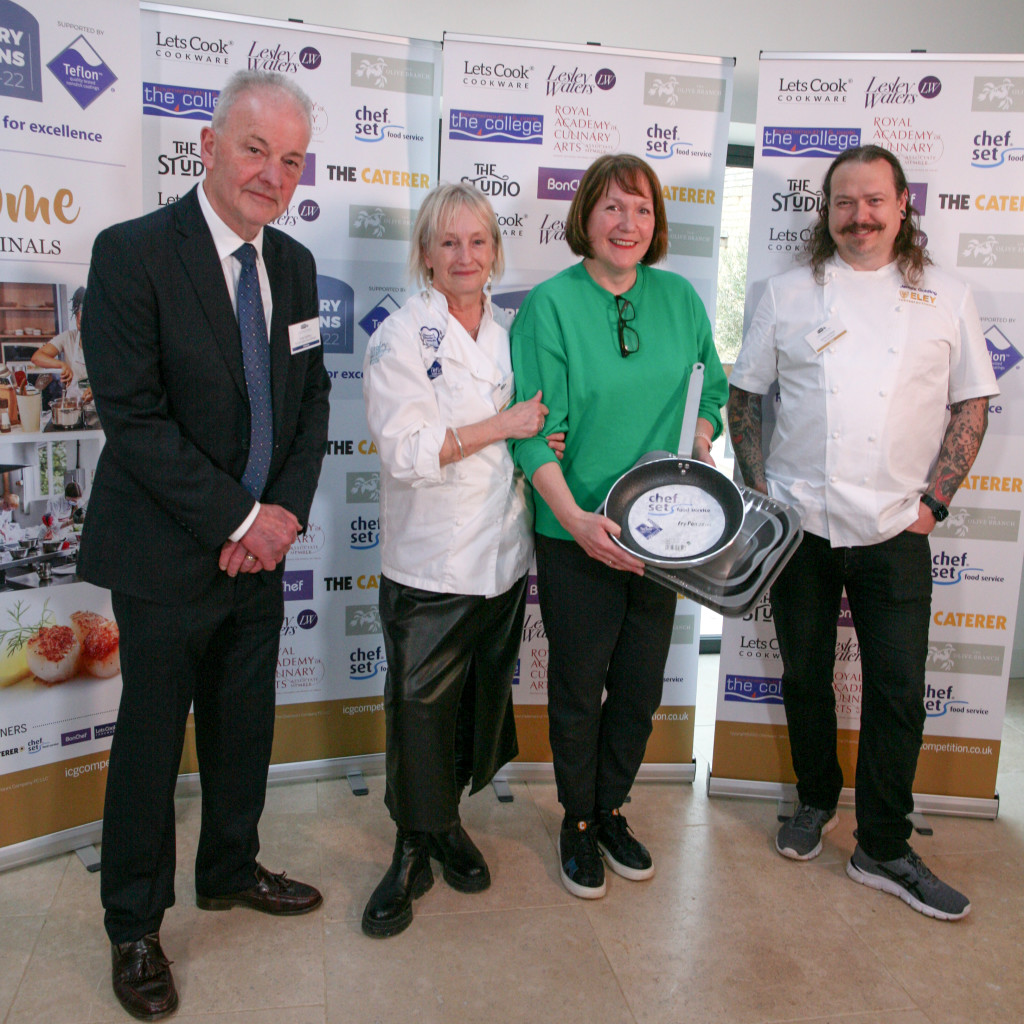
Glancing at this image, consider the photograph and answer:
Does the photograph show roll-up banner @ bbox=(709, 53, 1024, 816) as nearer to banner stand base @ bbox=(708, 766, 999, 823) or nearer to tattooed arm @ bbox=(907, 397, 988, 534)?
banner stand base @ bbox=(708, 766, 999, 823)

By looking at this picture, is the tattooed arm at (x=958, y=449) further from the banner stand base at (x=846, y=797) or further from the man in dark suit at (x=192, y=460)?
the man in dark suit at (x=192, y=460)

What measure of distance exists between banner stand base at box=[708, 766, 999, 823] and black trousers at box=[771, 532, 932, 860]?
0.44 meters

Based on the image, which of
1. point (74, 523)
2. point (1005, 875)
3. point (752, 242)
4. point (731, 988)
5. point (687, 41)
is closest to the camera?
point (731, 988)

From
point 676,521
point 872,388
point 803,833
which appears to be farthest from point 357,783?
point 872,388

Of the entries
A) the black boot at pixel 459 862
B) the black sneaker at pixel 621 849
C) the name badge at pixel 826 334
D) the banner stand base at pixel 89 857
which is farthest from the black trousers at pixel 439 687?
the name badge at pixel 826 334

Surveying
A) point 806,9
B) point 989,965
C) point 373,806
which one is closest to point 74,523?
point 373,806

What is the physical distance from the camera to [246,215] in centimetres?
180

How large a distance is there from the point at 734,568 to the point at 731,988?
94 centimetres

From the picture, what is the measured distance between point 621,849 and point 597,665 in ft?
1.89

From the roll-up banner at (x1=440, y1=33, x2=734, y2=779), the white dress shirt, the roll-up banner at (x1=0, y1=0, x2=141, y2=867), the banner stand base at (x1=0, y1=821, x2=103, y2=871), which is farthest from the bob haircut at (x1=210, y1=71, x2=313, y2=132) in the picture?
the banner stand base at (x1=0, y1=821, x2=103, y2=871)

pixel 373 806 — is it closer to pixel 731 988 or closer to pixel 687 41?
pixel 731 988

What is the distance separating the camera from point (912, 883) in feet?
7.78

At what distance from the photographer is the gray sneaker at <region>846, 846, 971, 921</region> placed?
7.57 ft

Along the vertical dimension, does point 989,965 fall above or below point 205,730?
below
